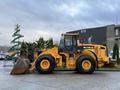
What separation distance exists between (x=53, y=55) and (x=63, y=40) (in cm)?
162

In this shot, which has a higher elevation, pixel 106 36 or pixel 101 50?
pixel 106 36

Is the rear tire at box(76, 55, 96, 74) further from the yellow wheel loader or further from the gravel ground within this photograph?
the gravel ground

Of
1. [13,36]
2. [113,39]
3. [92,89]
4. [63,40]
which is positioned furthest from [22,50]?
[113,39]

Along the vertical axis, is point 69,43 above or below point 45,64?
above

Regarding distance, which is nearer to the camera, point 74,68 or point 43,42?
point 74,68

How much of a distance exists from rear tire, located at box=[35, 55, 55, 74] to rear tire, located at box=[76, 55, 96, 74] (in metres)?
1.89

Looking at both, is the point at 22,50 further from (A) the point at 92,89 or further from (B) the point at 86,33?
(B) the point at 86,33

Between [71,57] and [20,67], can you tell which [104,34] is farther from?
[20,67]

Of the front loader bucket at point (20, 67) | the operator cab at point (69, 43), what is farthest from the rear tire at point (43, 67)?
the operator cab at point (69, 43)

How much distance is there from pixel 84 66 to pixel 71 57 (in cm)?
141

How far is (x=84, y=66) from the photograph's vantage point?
26750 millimetres

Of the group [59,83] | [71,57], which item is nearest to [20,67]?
[71,57]

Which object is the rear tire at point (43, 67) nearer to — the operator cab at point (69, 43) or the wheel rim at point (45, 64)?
the wheel rim at point (45, 64)

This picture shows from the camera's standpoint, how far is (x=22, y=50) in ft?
145
